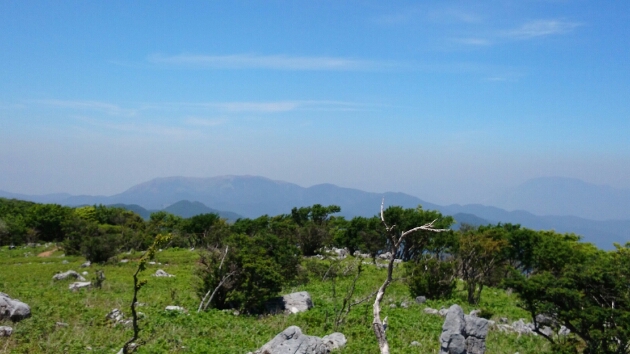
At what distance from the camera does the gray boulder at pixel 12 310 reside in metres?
14.9

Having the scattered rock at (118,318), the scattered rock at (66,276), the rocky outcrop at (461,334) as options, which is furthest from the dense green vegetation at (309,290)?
the rocky outcrop at (461,334)

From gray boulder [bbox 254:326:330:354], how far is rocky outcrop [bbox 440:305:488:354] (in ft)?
12.0

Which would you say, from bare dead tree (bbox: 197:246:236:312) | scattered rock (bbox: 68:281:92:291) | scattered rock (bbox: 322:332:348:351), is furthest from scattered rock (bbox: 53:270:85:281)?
scattered rock (bbox: 322:332:348:351)

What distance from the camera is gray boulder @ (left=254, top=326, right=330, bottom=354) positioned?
11.7 meters

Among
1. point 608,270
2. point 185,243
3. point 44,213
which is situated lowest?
point 185,243

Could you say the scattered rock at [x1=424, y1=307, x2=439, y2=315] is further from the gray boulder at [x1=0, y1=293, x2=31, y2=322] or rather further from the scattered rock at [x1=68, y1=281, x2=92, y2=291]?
the scattered rock at [x1=68, y1=281, x2=92, y2=291]

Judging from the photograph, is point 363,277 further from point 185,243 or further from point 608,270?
point 185,243

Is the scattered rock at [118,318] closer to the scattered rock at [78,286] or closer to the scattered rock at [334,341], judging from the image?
the scattered rock at [334,341]

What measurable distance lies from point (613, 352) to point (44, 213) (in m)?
61.2

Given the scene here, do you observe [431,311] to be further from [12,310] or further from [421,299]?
[12,310]

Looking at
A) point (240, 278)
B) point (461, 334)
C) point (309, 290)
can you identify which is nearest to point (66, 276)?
point (240, 278)

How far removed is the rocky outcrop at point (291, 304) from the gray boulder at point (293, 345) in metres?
7.18

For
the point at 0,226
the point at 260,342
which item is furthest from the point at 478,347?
the point at 0,226

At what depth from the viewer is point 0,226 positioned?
162 feet
